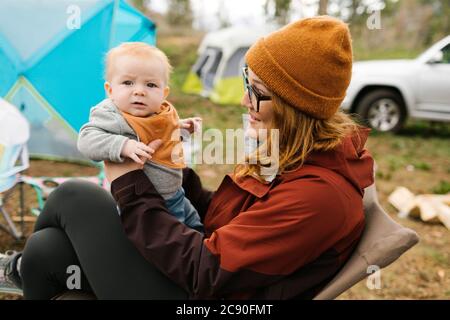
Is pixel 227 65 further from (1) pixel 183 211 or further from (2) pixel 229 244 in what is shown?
(2) pixel 229 244

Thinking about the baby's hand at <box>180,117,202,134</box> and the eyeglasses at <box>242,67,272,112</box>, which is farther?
the baby's hand at <box>180,117,202,134</box>

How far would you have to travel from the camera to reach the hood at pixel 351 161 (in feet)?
4.95

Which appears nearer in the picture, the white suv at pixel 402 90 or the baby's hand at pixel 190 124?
the baby's hand at pixel 190 124

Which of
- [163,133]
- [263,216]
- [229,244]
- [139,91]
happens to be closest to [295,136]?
[263,216]

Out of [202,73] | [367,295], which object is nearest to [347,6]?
[202,73]

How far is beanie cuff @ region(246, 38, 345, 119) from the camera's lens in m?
1.51

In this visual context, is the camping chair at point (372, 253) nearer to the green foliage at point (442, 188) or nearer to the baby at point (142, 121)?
the baby at point (142, 121)

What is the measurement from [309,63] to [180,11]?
49.4 ft

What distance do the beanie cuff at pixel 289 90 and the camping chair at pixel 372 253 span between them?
42 cm

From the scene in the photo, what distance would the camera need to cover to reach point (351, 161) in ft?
5.19

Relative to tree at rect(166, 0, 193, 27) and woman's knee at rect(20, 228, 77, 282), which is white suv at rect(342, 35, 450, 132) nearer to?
woman's knee at rect(20, 228, 77, 282)

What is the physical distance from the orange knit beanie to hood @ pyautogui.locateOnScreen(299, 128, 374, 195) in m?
0.13

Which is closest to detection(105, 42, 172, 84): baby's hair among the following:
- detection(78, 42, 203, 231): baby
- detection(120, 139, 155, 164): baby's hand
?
detection(78, 42, 203, 231): baby

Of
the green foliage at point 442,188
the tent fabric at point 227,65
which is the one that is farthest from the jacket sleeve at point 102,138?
the tent fabric at point 227,65
